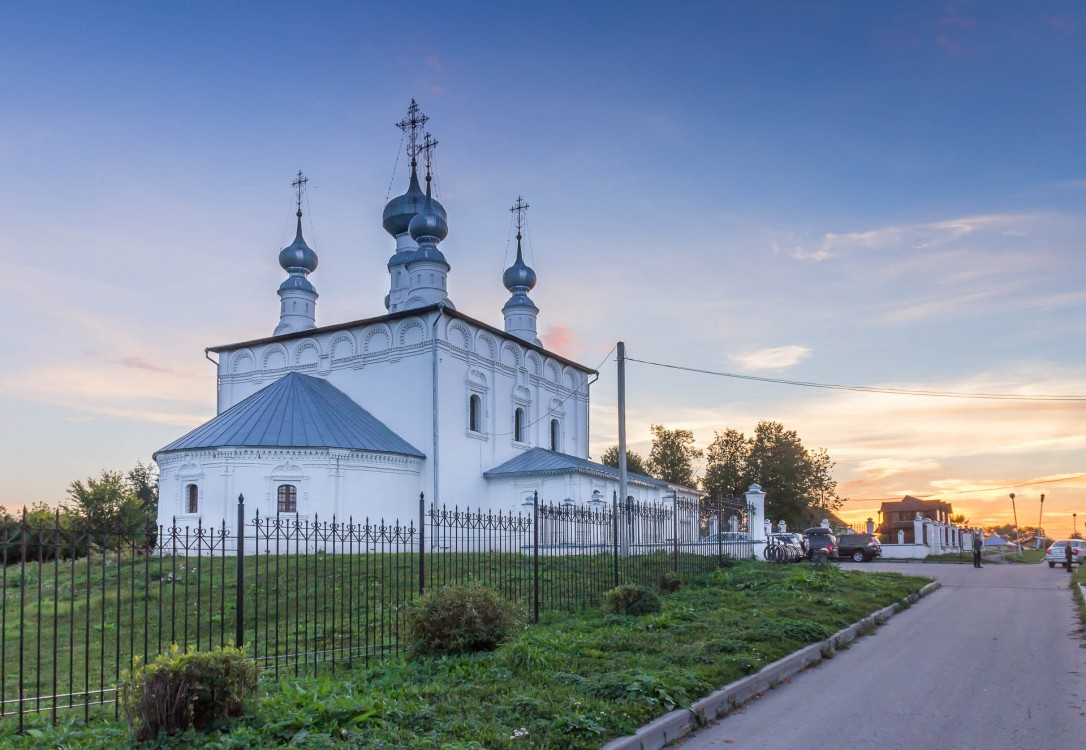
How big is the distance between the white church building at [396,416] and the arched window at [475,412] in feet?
0.27

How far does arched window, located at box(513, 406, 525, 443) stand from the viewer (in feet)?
115

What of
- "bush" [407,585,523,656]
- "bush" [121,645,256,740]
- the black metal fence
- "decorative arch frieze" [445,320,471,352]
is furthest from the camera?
"decorative arch frieze" [445,320,471,352]

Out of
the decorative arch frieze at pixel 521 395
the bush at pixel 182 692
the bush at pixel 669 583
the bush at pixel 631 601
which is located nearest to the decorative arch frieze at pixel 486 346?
the decorative arch frieze at pixel 521 395

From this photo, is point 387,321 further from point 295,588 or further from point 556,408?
point 295,588

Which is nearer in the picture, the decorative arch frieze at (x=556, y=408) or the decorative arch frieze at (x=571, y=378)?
the decorative arch frieze at (x=556, y=408)

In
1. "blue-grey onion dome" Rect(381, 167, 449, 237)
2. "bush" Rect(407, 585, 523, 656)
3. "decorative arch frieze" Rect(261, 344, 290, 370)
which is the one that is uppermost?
"blue-grey onion dome" Rect(381, 167, 449, 237)

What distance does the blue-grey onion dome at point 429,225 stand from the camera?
36.1 m

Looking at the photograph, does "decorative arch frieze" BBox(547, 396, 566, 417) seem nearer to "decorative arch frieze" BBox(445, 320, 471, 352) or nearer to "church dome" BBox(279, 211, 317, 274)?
"decorative arch frieze" BBox(445, 320, 471, 352)

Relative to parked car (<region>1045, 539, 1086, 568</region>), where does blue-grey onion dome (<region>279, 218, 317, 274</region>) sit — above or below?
above

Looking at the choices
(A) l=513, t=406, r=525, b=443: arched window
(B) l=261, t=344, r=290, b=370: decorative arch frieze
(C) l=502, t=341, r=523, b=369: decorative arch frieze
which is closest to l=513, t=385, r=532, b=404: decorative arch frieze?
(A) l=513, t=406, r=525, b=443: arched window

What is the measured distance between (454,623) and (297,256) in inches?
1270

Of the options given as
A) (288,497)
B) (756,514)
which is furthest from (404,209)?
(756,514)

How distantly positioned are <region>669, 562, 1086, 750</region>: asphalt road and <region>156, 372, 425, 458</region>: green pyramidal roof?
18629 millimetres

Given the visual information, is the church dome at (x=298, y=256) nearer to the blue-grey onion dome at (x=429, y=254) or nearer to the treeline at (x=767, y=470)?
the blue-grey onion dome at (x=429, y=254)
